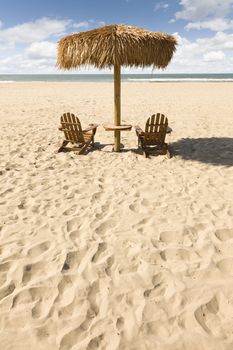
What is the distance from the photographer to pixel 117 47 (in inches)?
221

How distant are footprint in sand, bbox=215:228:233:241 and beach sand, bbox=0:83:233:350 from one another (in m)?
0.01

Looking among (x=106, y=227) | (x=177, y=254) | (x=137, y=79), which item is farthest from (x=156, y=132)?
(x=137, y=79)

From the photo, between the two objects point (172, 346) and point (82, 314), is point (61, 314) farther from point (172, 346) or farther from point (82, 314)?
point (172, 346)

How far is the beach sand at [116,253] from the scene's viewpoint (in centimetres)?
253

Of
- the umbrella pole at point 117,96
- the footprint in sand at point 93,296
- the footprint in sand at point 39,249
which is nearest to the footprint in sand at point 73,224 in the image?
the footprint in sand at point 39,249

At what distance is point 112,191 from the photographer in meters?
5.06

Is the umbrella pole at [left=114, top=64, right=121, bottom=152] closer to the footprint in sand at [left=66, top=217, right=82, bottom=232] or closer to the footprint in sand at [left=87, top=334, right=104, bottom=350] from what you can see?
the footprint in sand at [left=66, top=217, right=82, bottom=232]

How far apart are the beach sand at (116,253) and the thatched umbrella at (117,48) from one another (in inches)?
76.5

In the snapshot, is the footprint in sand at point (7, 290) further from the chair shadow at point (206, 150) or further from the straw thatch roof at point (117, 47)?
the chair shadow at point (206, 150)

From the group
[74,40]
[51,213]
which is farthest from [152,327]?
[74,40]

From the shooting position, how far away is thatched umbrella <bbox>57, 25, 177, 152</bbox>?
5.65m

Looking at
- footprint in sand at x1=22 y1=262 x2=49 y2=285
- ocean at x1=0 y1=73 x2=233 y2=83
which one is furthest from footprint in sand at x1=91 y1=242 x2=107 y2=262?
ocean at x1=0 y1=73 x2=233 y2=83

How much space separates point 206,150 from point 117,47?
3.10 meters

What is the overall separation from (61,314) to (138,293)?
71cm
